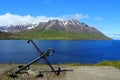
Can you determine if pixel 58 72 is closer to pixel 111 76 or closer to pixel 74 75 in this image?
pixel 74 75

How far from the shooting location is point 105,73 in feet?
71.9

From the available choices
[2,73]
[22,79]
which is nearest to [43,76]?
[22,79]

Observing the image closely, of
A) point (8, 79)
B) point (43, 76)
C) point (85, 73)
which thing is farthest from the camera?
point (85, 73)

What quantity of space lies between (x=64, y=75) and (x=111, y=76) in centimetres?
379

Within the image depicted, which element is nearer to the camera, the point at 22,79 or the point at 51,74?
the point at 22,79

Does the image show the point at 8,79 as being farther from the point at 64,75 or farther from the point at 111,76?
the point at 111,76

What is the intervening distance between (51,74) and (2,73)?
13.4ft

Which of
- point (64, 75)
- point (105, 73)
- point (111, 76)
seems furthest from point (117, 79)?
point (64, 75)

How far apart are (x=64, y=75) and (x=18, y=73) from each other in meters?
3.84

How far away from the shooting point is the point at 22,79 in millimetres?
18891

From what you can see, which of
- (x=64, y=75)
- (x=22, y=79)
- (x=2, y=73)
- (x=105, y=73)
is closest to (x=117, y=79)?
(x=105, y=73)

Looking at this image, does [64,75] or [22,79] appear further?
[64,75]

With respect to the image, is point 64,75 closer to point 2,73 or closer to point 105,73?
point 105,73

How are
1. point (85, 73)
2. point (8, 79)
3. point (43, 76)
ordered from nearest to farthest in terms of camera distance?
point (8, 79) < point (43, 76) < point (85, 73)
